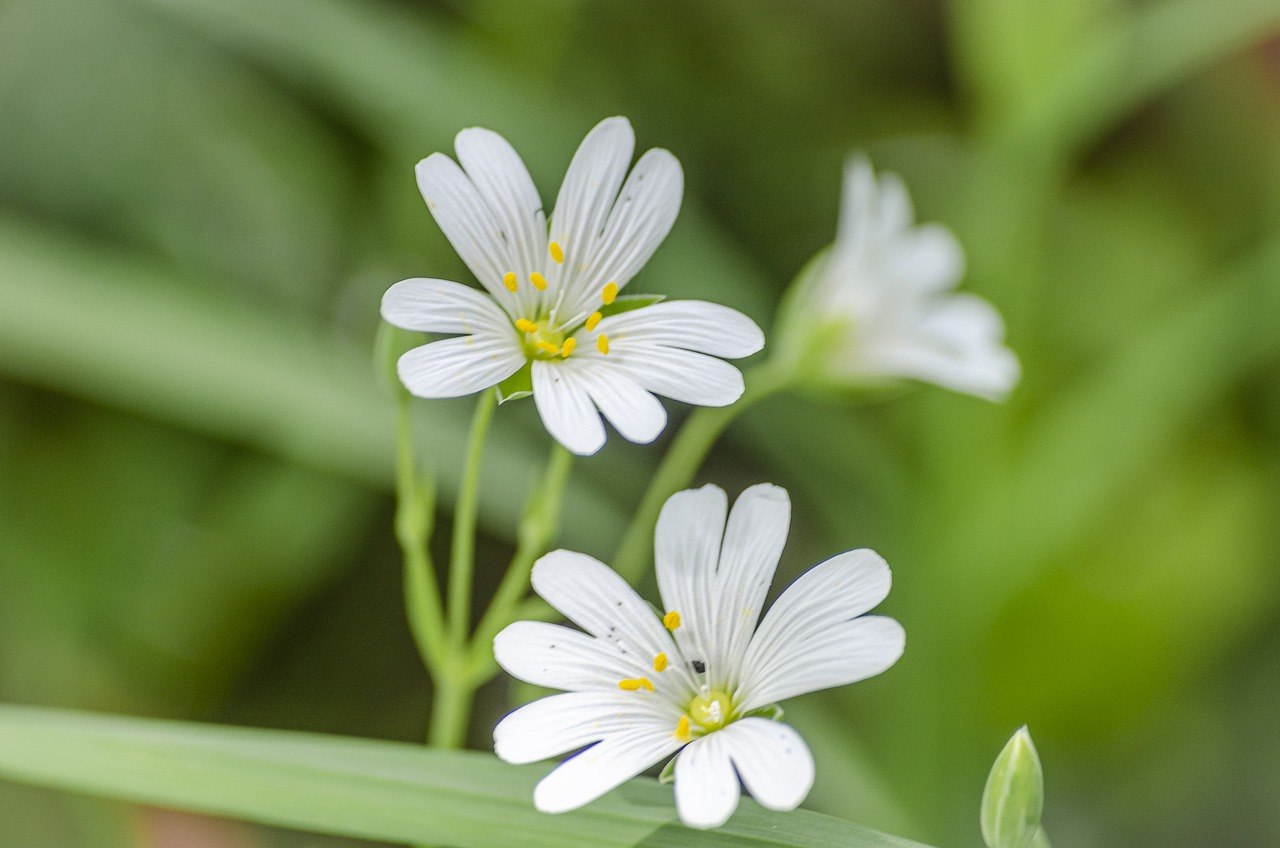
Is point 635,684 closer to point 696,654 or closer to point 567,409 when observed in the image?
point 696,654

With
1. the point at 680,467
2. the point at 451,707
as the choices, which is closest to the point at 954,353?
the point at 680,467

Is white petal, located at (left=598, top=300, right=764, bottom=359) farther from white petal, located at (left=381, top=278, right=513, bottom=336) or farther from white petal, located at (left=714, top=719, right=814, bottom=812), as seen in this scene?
white petal, located at (left=714, top=719, right=814, bottom=812)

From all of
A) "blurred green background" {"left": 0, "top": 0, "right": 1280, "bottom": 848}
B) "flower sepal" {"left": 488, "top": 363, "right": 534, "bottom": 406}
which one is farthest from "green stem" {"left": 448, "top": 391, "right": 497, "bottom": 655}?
"blurred green background" {"left": 0, "top": 0, "right": 1280, "bottom": 848}

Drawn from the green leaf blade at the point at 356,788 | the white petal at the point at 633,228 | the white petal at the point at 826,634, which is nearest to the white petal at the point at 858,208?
the white petal at the point at 633,228

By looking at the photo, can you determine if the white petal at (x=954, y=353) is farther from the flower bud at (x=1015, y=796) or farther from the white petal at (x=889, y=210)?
the flower bud at (x=1015, y=796)

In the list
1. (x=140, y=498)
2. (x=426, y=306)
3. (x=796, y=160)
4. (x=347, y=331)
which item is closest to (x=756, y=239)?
(x=796, y=160)

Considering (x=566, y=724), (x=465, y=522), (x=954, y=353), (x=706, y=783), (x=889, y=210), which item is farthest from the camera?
(x=889, y=210)
